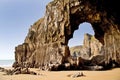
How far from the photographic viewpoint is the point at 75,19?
146 ft

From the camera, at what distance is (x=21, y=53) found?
54.2 m

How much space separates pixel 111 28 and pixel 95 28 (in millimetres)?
7764

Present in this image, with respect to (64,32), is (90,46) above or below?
above

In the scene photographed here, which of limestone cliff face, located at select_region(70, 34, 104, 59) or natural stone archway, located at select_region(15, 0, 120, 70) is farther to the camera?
limestone cliff face, located at select_region(70, 34, 104, 59)

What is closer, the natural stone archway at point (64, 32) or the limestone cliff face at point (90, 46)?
the natural stone archway at point (64, 32)

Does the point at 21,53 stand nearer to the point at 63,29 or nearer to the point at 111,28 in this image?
the point at 63,29

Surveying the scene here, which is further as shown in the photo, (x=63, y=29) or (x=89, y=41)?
(x=89, y=41)

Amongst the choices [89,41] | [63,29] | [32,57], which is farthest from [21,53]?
[89,41]

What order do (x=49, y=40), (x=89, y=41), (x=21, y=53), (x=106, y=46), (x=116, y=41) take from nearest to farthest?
(x=116, y=41)
(x=106, y=46)
(x=49, y=40)
(x=21, y=53)
(x=89, y=41)

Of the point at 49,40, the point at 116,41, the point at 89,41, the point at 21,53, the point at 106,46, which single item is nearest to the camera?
the point at 116,41

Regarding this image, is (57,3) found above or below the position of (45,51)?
above

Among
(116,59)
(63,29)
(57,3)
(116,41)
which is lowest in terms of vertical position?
(116,59)

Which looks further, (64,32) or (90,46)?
(90,46)

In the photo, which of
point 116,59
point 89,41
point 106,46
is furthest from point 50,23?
point 89,41
